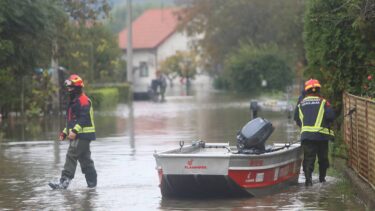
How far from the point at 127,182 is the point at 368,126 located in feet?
14.1

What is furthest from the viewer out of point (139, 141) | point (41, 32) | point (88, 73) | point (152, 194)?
point (88, 73)

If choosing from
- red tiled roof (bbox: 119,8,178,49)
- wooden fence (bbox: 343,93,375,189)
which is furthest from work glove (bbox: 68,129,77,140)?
red tiled roof (bbox: 119,8,178,49)

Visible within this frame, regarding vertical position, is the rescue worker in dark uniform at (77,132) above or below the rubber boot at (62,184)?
above

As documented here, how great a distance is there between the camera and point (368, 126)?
1395 cm

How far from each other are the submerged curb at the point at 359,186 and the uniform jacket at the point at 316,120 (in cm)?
76

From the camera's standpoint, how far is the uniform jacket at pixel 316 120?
48.5 ft

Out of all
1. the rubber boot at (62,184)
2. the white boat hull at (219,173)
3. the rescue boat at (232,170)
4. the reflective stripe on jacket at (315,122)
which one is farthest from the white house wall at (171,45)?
the white boat hull at (219,173)

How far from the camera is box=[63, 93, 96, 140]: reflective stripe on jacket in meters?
15.5

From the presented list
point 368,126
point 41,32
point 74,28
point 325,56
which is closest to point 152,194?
point 368,126

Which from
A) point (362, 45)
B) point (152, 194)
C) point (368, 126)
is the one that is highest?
point (362, 45)

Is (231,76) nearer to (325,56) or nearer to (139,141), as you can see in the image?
(139,141)

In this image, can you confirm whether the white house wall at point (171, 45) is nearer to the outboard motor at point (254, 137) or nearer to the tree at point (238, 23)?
the tree at point (238, 23)

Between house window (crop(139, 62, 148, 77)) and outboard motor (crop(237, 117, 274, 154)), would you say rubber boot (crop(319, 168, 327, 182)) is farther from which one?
house window (crop(139, 62, 148, 77))

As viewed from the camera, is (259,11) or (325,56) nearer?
(325,56)
